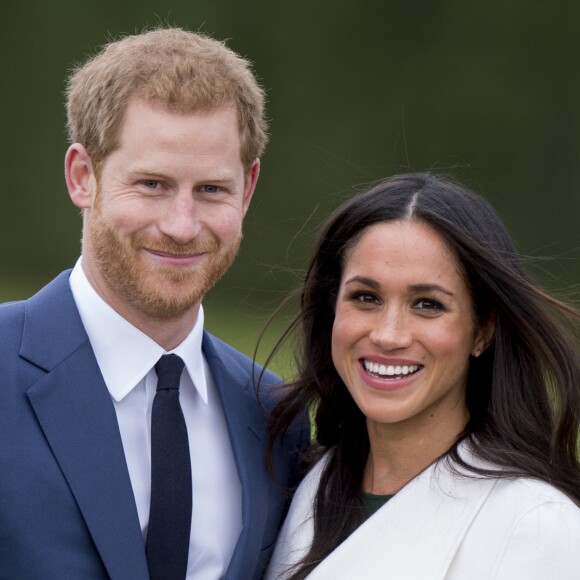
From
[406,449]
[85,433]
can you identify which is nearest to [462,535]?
[406,449]

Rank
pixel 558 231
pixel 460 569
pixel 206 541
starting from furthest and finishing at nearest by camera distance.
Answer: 1. pixel 558 231
2. pixel 206 541
3. pixel 460 569

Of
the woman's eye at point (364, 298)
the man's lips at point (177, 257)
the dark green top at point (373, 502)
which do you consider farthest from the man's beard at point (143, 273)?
the dark green top at point (373, 502)

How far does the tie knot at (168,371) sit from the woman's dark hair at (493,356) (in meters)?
0.51

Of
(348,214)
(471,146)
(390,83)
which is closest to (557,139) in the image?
(471,146)

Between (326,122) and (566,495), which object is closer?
(566,495)

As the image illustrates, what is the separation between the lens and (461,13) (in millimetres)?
18453

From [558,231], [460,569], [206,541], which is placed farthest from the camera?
[558,231]

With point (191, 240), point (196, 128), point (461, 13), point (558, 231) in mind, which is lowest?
point (558, 231)

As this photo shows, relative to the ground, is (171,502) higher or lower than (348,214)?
lower

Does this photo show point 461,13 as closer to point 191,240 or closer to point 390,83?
point 390,83

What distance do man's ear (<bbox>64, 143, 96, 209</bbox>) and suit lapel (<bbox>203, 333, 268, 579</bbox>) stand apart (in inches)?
20.8

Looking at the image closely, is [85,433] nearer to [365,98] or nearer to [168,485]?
[168,485]

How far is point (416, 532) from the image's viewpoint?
10.7ft

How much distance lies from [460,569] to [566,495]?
311mm
